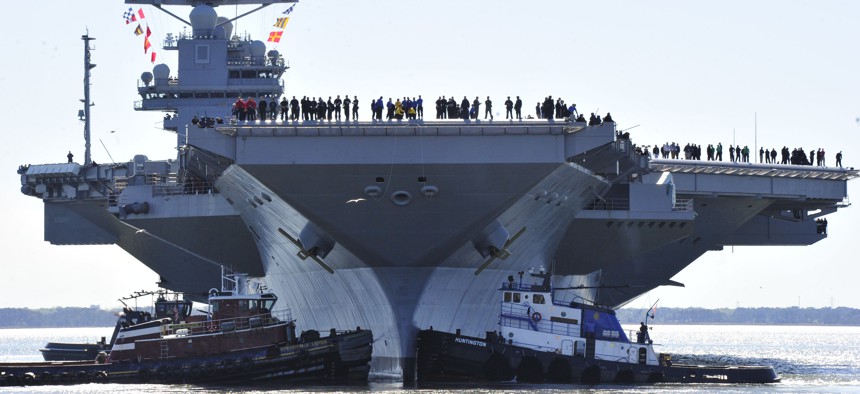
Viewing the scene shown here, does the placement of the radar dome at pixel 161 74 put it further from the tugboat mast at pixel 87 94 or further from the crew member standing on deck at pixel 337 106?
the crew member standing on deck at pixel 337 106

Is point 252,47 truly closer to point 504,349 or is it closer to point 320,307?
point 320,307

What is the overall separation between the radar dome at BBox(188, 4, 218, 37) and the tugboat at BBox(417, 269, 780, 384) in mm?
27294

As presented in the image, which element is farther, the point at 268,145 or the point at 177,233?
the point at 177,233

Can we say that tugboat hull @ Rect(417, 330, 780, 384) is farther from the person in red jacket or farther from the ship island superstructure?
the person in red jacket

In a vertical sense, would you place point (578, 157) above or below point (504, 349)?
above

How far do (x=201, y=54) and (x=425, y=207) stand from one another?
28.7m

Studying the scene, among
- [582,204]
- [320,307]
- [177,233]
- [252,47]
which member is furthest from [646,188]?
[252,47]

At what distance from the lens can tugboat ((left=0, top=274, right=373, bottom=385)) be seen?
34594 millimetres

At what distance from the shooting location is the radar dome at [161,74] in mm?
61094

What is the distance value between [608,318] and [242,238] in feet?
37.2

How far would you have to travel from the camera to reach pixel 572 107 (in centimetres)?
3722

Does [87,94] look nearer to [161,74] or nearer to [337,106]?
[161,74]

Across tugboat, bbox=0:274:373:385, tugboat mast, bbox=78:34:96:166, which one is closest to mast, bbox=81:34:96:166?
tugboat mast, bbox=78:34:96:166

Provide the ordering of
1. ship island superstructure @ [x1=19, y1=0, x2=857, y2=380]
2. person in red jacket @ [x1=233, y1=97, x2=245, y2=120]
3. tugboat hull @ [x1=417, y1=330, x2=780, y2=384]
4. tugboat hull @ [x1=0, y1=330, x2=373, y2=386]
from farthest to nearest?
person in red jacket @ [x1=233, y1=97, x2=245, y2=120] → tugboat hull @ [x1=0, y1=330, x2=373, y2=386] → tugboat hull @ [x1=417, y1=330, x2=780, y2=384] → ship island superstructure @ [x1=19, y1=0, x2=857, y2=380]
